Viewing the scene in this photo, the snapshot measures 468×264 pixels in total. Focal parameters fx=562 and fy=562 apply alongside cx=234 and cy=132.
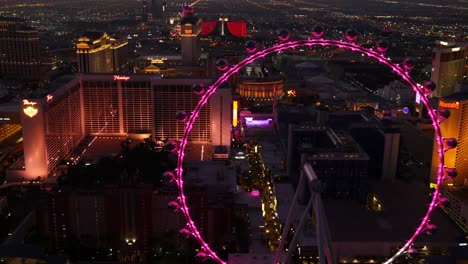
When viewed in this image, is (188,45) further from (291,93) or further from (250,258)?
(250,258)

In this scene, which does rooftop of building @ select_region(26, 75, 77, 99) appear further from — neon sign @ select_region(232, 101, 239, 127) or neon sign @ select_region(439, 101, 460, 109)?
neon sign @ select_region(439, 101, 460, 109)

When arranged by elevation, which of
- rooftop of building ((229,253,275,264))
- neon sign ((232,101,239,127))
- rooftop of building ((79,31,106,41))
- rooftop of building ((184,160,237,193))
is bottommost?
rooftop of building ((229,253,275,264))

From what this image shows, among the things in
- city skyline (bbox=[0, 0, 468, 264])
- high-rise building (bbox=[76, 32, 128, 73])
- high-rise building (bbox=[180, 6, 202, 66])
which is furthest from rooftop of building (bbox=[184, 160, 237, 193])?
high-rise building (bbox=[180, 6, 202, 66])

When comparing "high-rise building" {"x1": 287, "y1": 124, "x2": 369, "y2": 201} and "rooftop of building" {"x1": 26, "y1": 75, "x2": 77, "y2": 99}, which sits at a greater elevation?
"rooftop of building" {"x1": 26, "y1": 75, "x2": 77, "y2": 99}

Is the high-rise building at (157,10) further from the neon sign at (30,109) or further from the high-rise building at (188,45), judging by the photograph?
the neon sign at (30,109)

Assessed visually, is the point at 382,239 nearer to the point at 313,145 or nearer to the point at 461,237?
the point at 461,237

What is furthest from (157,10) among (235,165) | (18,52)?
(235,165)
